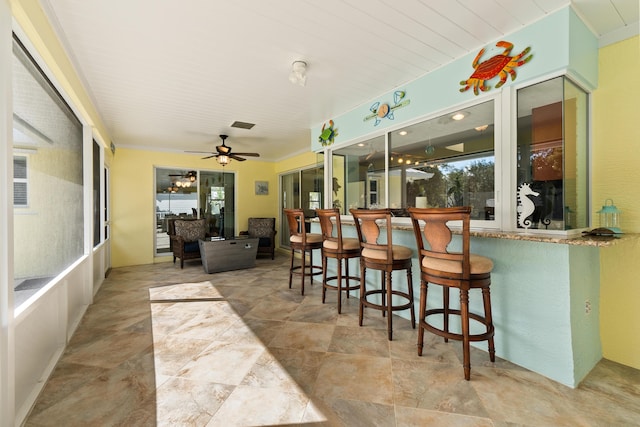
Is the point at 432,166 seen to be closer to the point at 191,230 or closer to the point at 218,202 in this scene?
the point at 191,230

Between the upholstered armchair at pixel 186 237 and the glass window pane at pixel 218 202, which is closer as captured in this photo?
the upholstered armchair at pixel 186 237

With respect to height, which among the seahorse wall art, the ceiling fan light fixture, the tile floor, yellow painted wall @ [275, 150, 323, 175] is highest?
the ceiling fan light fixture

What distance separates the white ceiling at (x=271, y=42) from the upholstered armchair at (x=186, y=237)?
254cm

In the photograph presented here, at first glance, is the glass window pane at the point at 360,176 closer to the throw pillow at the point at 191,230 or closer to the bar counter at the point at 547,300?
the bar counter at the point at 547,300

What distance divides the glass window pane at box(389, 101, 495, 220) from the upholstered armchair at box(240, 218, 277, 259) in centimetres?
376

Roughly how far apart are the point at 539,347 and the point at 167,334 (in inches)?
117

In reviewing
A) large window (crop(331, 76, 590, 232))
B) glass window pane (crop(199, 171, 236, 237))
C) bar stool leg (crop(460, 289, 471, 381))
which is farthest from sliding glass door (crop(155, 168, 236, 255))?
bar stool leg (crop(460, 289, 471, 381))

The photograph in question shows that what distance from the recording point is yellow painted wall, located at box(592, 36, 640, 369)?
79.4 inches

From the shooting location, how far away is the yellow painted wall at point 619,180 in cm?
202

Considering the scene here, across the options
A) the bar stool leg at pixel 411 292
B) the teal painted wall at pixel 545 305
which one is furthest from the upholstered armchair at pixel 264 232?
the teal painted wall at pixel 545 305

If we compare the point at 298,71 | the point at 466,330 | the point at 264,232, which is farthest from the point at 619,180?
the point at 264,232

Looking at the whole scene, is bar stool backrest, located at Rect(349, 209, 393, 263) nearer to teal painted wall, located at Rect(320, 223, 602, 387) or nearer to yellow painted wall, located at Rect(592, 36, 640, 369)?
teal painted wall, located at Rect(320, 223, 602, 387)

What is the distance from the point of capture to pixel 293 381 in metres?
1.86

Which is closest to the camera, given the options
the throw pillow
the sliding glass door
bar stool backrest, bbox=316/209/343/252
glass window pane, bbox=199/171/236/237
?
bar stool backrest, bbox=316/209/343/252
